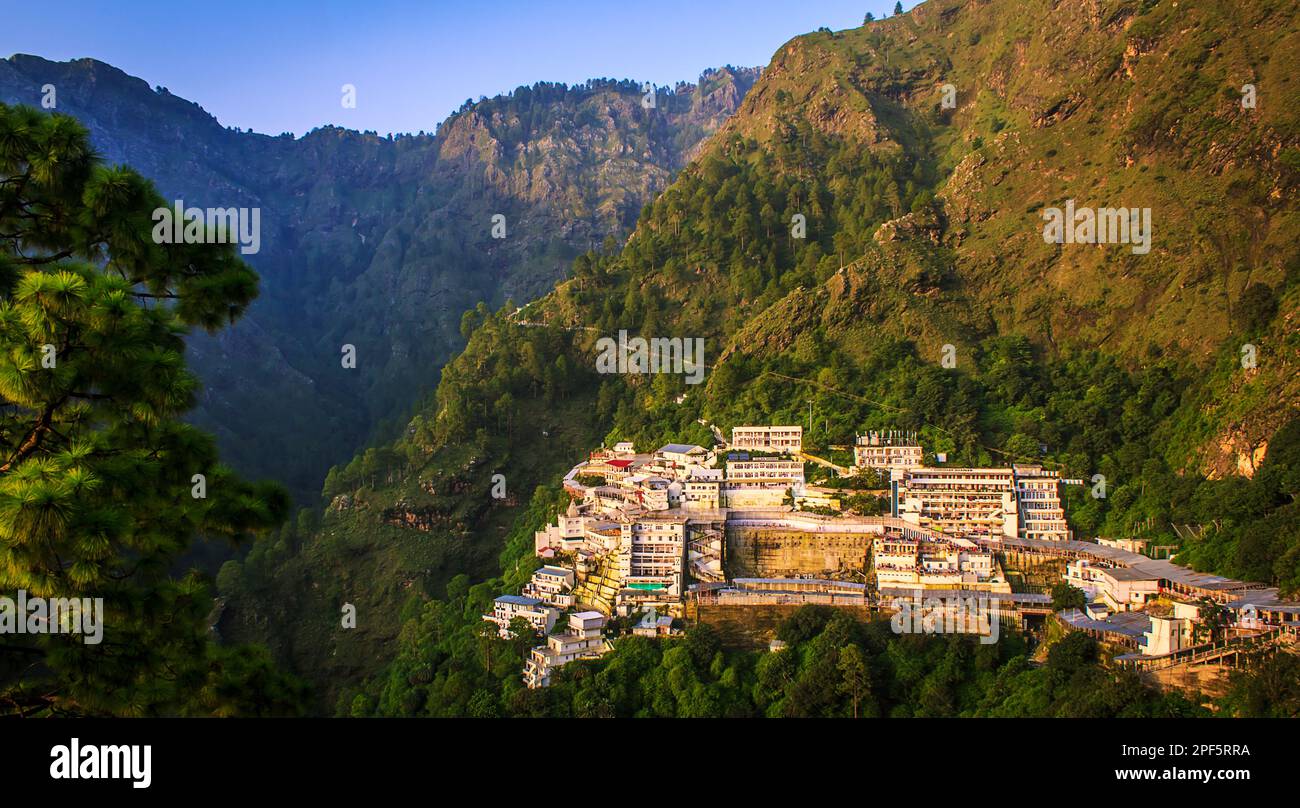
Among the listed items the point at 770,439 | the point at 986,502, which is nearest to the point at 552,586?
the point at 770,439

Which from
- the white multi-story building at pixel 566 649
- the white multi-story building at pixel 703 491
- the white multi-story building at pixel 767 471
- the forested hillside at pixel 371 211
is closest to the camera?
the white multi-story building at pixel 566 649

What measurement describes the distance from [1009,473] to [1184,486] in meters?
4.83

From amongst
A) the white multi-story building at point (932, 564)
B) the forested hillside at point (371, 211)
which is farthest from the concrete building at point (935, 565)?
the forested hillside at point (371, 211)

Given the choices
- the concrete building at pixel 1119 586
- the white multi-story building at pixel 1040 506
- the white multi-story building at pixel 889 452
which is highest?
the white multi-story building at pixel 889 452

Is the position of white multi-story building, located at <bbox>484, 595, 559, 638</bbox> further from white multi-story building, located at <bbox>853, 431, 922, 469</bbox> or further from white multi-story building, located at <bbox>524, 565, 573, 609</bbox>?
white multi-story building, located at <bbox>853, 431, 922, 469</bbox>

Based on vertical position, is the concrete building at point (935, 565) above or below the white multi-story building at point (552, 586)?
above

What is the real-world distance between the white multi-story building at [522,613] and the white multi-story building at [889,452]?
39.5 ft

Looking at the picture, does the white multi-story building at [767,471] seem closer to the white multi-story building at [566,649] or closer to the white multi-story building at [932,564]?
the white multi-story building at [932,564]

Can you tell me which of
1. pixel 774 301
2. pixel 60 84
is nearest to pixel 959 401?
pixel 774 301

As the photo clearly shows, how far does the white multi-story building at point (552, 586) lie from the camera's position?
28.0 meters

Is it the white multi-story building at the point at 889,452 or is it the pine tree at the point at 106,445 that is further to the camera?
the white multi-story building at the point at 889,452

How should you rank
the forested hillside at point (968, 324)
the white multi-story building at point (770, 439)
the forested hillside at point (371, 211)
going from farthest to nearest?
the forested hillside at point (371, 211), the white multi-story building at point (770, 439), the forested hillside at point (968, 324)

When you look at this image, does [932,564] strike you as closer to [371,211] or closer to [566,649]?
[566,649]

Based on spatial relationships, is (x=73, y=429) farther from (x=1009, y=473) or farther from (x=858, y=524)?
(x=1009, y=473)
